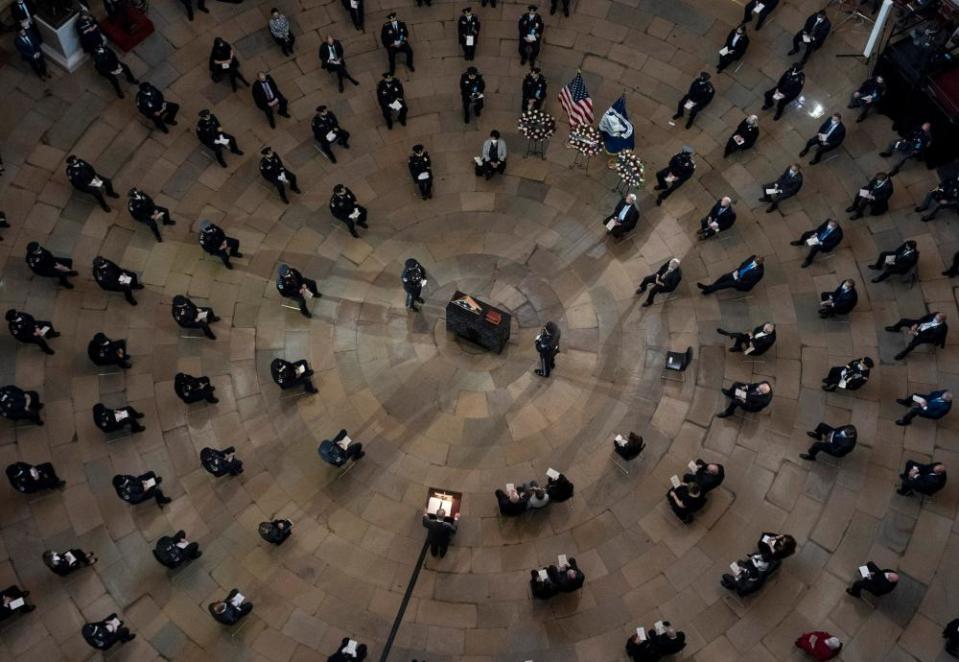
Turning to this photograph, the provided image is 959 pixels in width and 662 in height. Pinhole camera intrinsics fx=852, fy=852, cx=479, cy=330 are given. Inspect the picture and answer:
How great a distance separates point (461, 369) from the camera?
960 inches

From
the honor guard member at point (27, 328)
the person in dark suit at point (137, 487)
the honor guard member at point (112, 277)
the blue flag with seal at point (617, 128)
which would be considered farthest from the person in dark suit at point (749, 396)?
the honor guard member at point (27, 328)

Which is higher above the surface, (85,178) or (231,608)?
(85,178)

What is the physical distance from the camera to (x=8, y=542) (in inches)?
834

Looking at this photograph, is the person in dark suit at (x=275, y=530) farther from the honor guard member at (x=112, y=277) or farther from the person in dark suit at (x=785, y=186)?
the person in dark suit at (x=785, y=186)

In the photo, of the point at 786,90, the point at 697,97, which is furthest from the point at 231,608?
the point at 786,90

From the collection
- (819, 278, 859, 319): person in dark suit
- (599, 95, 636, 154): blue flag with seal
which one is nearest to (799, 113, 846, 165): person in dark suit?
(819, 278, 859, 319): person in dark suit

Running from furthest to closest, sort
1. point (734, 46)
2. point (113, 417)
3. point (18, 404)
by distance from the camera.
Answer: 1. point (734, 46)
2. point (113, 417)
3. point (18, 404)

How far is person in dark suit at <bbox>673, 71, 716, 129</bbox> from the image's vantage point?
2699 centimetres

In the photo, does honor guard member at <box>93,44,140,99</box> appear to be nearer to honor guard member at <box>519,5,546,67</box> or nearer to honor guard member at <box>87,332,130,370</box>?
honor guard member at <box>87,332,130,370</box>

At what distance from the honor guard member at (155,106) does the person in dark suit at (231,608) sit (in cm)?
1473

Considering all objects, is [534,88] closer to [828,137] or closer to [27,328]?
[828,137]

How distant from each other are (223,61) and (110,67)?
338 centimetres

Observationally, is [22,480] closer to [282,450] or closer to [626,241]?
[282,450]

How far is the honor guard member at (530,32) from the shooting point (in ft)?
93.0
